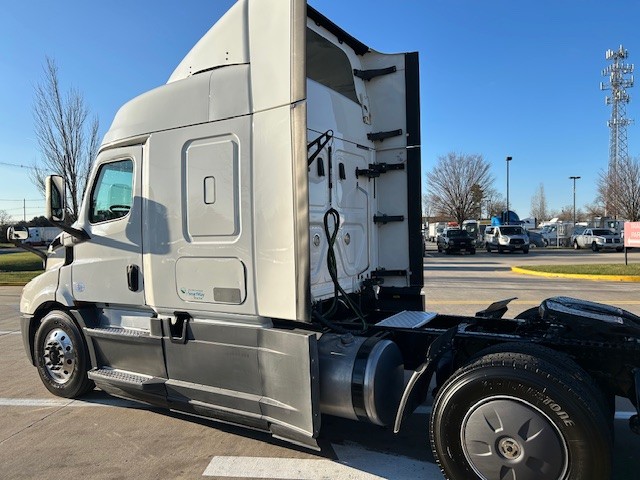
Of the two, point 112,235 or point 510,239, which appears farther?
point 510,239

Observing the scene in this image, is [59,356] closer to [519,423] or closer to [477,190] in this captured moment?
[519,423]

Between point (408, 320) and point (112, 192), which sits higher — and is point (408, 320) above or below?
below

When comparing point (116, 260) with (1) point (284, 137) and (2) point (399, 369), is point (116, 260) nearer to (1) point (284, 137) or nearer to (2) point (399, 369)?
(1) point (284, 137)

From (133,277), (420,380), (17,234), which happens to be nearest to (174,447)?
(133,277)

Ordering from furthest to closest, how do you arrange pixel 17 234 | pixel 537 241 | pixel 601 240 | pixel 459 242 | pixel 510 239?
pixel 537 241 < pixel 601 240 < pixel 459 242 < pixel 510 239 < pixel 17 234

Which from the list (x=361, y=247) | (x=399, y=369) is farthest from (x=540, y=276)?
(x=399, y=369)

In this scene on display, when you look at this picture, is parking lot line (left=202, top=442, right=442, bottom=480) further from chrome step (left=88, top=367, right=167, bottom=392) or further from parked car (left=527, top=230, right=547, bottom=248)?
parked car (left=527, top=230, right=547, bottom=248)

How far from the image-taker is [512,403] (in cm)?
284

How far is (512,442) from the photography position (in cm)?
282

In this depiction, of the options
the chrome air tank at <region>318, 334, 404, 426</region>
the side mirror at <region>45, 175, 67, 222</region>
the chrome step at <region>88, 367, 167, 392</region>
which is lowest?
the chrome step at <region>88, 367, 167, 392</region>

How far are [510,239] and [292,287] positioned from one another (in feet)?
99.1

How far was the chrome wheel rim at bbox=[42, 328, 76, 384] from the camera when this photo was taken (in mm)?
4852

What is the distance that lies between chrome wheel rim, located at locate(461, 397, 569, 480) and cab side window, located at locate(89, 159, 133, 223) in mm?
3404

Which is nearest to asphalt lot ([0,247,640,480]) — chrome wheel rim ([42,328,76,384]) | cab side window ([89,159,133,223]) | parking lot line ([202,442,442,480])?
parking lot line ([202,442,442,480])
